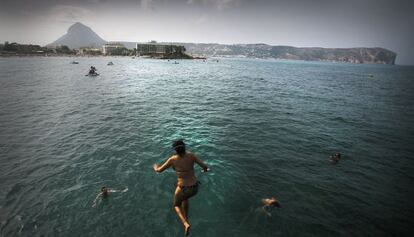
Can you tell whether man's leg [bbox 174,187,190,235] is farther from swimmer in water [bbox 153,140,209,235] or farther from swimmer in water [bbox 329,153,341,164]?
swimmer in water [bbox 329,153,341,164]

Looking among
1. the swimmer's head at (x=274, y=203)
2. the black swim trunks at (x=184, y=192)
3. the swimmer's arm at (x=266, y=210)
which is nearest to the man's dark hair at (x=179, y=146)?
the black swim trunks at (x=184, y=192)

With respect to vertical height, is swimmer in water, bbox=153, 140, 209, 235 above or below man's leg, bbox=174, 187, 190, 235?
above

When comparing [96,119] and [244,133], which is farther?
[96,119]

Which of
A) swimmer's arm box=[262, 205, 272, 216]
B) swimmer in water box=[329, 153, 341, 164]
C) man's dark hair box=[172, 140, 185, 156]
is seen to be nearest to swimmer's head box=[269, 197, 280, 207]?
swimmer's arm box=[262, 205, 272, 216]

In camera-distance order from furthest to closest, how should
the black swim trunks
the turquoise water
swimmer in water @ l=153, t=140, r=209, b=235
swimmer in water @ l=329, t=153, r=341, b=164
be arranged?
1. swimmer in water @ l=329, t=153, r=341, b=164
2. the turquoise water
3. the black swim trunks
4. swimmer in water @ l=153, t=140, r=209, b=235

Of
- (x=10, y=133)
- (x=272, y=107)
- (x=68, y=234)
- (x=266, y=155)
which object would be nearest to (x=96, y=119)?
(x=10, y=133)

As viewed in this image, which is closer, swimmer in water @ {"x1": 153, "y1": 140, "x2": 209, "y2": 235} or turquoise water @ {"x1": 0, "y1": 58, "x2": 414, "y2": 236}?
swimmer in water @ {"x1": 153, "y1": 140, "x2": 209, "y2": 235}

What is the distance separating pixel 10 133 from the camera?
1936 cm

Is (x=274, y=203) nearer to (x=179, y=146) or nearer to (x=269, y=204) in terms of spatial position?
(x=269, y=204)

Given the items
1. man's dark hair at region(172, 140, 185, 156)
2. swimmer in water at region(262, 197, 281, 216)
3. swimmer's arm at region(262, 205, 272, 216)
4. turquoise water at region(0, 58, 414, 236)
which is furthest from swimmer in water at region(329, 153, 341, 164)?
man's dark hair at region(172, 140, 185, 156)

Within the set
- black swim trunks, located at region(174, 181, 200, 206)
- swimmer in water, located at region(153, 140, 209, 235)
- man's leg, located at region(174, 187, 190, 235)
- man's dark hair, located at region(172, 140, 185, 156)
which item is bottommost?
man's leg, located at region(174, 187, 190, 235)

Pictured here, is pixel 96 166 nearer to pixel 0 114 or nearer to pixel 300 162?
pixel 300 162

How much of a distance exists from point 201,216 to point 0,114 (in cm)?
2909

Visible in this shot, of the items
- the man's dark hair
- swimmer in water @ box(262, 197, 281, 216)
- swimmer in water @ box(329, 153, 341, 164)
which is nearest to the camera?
the man's dark hair
